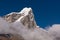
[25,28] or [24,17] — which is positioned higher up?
[24,17]

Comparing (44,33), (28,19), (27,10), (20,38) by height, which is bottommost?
Answer: (20,38)

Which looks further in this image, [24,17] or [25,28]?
[24,17]

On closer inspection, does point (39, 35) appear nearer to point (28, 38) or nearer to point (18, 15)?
point (28, 38)

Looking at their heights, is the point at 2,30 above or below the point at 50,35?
below

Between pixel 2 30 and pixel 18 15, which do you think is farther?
pixel 18 15

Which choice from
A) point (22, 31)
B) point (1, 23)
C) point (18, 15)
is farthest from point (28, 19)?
point (1, 23)

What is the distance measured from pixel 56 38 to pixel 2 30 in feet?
41.7

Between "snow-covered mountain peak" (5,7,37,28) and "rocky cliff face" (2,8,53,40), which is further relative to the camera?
"snow-covered mountain peak" (5,7,37,28)

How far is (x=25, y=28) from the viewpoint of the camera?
174ft

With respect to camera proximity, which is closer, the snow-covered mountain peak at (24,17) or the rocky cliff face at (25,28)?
the rocky cliff face at (25,28)

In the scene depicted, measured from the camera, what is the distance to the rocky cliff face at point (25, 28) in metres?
44.2

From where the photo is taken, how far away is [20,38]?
143ft

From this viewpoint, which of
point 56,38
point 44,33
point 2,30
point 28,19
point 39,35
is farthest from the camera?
point 28,19

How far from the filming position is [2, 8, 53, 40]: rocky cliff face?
44213 millimetres
